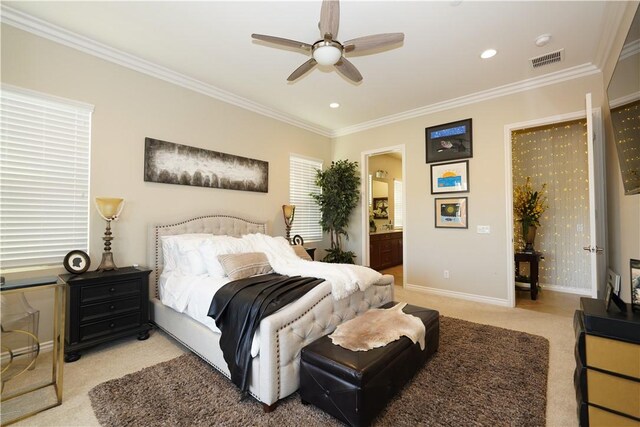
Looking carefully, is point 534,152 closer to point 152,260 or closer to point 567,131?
point 567,131

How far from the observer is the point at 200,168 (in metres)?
3.74

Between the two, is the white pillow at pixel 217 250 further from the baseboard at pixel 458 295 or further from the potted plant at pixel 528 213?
the potted plant at pixel 528 213

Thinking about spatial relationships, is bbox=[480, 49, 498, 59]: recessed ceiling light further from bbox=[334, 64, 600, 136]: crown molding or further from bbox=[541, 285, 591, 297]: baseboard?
bbox=[541, 285, 591, 297]: baseboard

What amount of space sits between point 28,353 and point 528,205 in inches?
255

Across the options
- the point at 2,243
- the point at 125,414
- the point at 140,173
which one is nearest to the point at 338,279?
the point at 125,414

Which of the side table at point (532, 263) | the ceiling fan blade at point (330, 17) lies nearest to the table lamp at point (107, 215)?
the ceiling fan blade at point (330, 17)

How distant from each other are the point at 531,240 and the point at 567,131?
2.01 m

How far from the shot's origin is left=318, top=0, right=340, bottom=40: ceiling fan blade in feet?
6.34

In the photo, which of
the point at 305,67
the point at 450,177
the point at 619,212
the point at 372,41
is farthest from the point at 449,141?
the point at 305,67

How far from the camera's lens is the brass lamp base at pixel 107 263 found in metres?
2.76

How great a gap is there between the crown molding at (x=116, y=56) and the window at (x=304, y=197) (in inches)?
41.5

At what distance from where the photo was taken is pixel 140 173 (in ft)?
10.6

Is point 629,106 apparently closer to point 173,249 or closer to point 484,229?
point 484,229

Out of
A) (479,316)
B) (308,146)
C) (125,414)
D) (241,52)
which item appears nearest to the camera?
(125,414)
